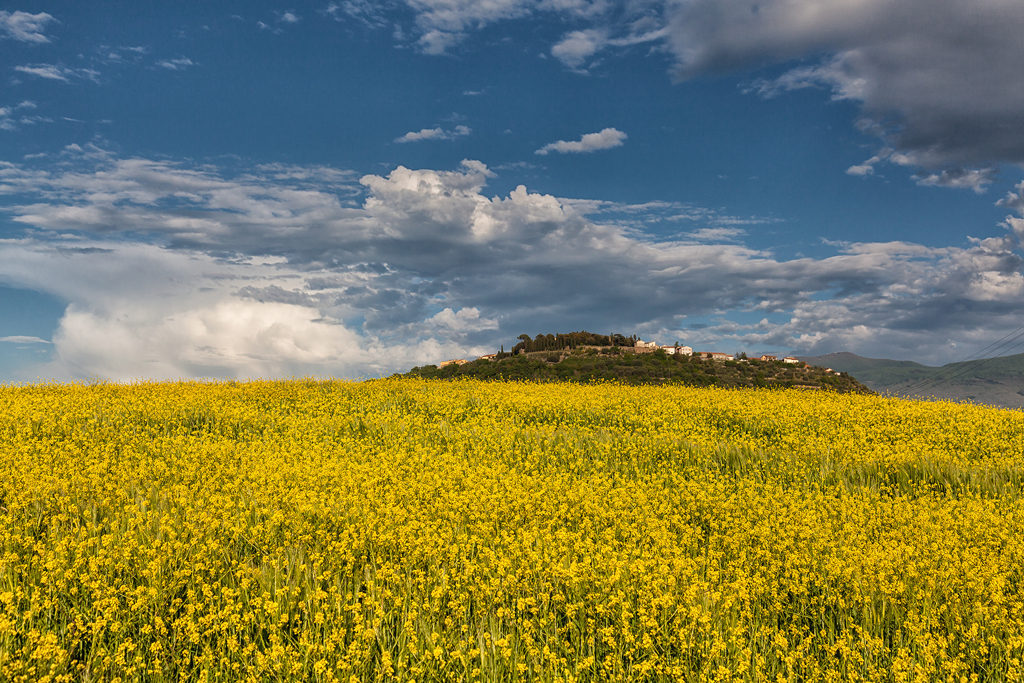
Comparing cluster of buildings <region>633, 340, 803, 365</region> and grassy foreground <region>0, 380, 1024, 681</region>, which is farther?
cluster of buildings <region>633, 340, 803, 365</region>

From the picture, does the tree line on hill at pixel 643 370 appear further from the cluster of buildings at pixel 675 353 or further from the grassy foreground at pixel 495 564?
the grassy foreground at pixel 495 564

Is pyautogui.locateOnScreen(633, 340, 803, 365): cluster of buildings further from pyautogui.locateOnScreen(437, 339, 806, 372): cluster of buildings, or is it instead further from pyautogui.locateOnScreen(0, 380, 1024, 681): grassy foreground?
pyautogui.locateOnScreen(0, 380, 1024, 681): grassy foreground

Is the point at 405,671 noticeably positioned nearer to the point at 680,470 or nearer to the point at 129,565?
the point at 129,565

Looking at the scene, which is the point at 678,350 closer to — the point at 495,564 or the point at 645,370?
the point at 645,370

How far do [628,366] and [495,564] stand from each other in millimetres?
27875

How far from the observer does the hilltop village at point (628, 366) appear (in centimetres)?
3139

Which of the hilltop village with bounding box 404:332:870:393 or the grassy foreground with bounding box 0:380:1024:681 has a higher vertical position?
the hilltop village with bounding box 404:332:870:393

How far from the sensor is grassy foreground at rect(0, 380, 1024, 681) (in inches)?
180

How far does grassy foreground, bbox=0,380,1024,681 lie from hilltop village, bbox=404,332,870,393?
19.9 m

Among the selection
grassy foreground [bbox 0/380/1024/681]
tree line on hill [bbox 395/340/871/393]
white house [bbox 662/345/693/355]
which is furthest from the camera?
white house [bbox 662/345/693/355]

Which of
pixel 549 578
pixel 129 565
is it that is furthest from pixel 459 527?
pixel 129 565

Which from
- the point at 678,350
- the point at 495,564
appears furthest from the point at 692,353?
the point at 495,564

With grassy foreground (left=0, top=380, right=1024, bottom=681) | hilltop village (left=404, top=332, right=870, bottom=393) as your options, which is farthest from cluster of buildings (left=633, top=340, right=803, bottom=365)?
grassy foreground (left=0, top=380, right=1024, bottom=681)

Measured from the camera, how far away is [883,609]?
5.36 metres
